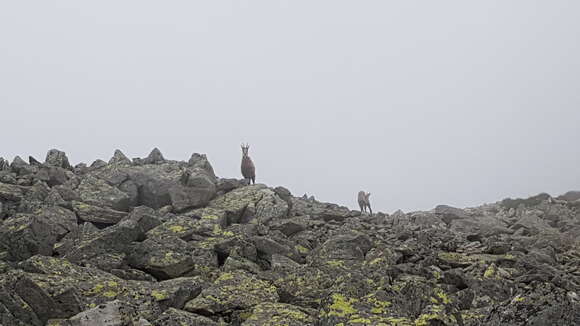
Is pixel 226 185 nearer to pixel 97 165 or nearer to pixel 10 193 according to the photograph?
pixel 97 165

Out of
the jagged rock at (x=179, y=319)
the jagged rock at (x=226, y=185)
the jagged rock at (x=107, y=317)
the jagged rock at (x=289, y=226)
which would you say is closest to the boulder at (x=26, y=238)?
the jagged rock at (x=179, y=319)

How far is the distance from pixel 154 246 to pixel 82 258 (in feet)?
5.88

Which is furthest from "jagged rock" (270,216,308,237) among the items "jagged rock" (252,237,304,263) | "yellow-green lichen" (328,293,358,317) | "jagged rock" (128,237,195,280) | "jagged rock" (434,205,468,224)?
"jagged rock" (434,205,468,224)

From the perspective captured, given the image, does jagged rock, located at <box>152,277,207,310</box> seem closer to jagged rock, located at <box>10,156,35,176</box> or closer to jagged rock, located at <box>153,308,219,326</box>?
jagged rock, located at <box>153,308,219,326</box>

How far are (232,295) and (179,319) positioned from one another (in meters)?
1.72

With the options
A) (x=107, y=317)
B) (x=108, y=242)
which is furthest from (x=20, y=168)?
A: (x=107, y=317)

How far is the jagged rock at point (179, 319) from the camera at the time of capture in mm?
7957

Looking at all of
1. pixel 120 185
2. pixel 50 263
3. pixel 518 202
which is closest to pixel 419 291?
pixel 50 263

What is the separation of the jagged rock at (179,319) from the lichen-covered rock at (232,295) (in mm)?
563

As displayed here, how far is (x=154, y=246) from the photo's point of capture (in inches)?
475

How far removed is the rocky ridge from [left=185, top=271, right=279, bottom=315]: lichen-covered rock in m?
0.03

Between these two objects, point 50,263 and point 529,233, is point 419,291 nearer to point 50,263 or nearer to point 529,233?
point 50,263

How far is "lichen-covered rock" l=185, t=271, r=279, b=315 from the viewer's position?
911 centimetres

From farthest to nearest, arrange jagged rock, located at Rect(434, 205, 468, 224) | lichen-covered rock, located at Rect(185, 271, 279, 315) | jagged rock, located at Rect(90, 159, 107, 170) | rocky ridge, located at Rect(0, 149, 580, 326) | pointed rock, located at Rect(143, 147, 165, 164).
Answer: jagged rock, located at Rect(434, 205, 468, 224) → pointed rock, located at Rect(143, 147, 165, 164) → jagged rock, located at Rect(90, 159, 107, 170) → lichen-covered rock, located at Rect(185, 271, 279, 315) → rocky ridge, located at Rect(0, 149, 580, 326)
